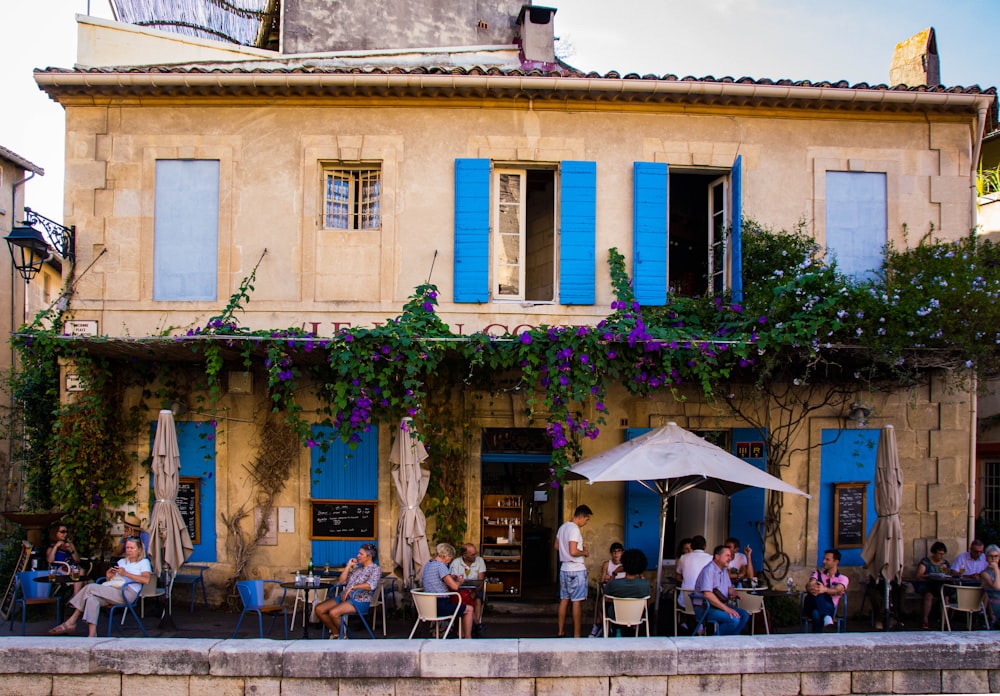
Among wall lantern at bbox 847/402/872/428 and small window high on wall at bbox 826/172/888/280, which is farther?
small window high on wall at bbox 826/172/888/280

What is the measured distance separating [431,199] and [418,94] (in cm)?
124

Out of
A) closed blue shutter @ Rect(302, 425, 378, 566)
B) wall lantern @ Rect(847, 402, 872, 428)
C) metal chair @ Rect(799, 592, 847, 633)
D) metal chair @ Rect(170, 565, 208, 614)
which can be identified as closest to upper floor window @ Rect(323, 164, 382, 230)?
closed blue shutter @ Rect(302, 425, 378, 566)

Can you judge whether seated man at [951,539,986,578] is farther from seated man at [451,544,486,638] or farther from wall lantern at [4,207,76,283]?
wall lantern at [4,207,76,283]

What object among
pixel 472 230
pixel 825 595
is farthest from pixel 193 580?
pixel 825 595

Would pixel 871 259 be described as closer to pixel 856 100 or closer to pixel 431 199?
pixel 856 100

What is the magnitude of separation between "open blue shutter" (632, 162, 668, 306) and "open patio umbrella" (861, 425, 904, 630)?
292 centimetres

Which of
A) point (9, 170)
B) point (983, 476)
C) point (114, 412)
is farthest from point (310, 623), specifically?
point (9, 170)

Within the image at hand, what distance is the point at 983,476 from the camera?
12945mm

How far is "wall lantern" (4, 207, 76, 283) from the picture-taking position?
28.7ft

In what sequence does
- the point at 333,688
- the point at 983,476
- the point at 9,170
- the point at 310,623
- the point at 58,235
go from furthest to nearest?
1. the point at 9,170
2. the point at 983,476
3. the point at 58,235
4. the point at 310,623
5. the point at 333,688

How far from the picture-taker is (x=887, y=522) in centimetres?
838

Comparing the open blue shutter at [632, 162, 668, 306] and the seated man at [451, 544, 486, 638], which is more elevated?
the open blue shutter at [632, 162, 668, 306]

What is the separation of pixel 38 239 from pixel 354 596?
5281 mm

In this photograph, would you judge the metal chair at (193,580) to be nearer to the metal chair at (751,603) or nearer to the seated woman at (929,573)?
the metal chair at (751,603)
